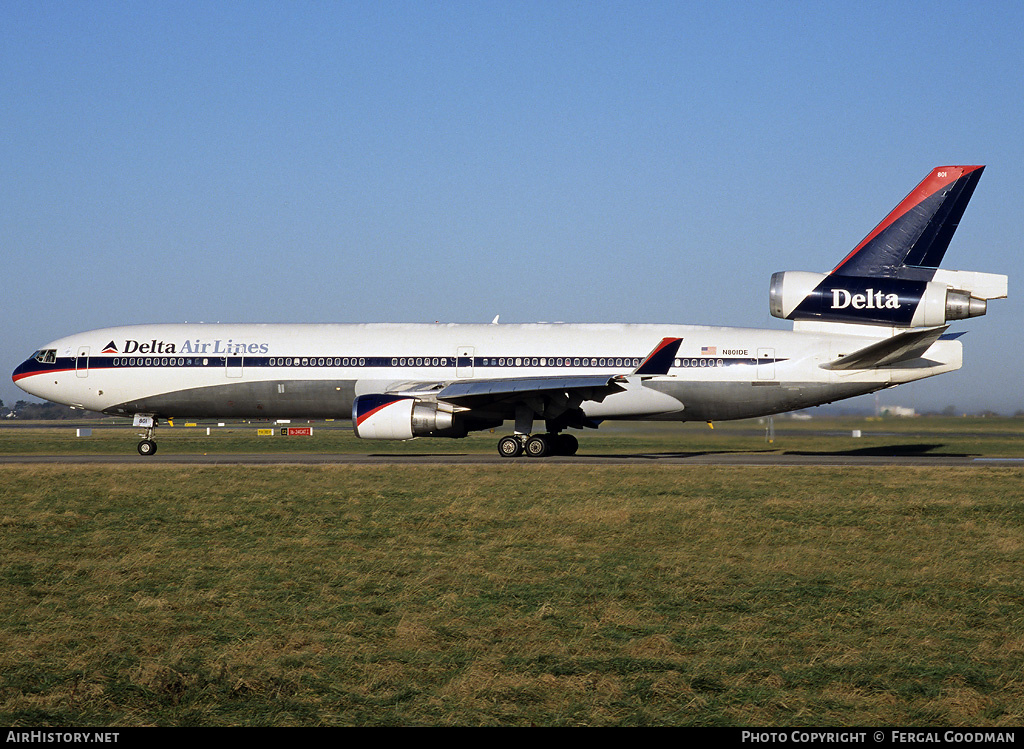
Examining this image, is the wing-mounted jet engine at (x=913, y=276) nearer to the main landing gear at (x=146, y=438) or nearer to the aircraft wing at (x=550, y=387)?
the aircraft wing at (x=550, y=387)

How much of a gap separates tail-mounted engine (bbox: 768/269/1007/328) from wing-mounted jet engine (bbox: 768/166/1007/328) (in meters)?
0.03

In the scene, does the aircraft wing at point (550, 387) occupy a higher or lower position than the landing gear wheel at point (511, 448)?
higher

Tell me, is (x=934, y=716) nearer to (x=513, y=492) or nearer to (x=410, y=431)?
(x=513, y=492)

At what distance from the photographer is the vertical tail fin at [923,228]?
30.7 meters

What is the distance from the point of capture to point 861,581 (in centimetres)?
1130

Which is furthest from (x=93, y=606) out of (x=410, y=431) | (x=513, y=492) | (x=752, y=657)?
(x=410, y=431)

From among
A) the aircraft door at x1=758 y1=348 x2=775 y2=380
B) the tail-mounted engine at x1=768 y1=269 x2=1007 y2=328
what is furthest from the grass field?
→ the tail-mounted engine at x1=768 y1=269 x2=1007 y2=328

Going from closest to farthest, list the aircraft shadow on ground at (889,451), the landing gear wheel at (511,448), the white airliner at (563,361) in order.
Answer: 1. the white airliner at (563,361)
2. the landing gear wheel at (511,448)
3. the aircraft shadow on ground at (889,451)

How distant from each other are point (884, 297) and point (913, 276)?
3.95 ft

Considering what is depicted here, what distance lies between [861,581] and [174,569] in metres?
8.65

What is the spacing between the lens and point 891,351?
2994cm

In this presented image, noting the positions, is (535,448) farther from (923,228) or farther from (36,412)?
(36,412)

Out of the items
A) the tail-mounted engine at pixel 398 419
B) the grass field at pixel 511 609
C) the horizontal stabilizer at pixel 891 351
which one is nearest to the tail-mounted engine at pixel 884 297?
the horizontal stabilizer at pixel 891 351

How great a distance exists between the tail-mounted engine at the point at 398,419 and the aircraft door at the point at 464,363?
2311mm
